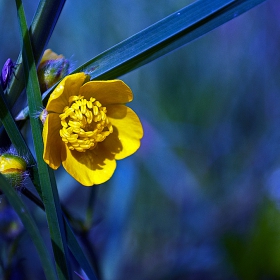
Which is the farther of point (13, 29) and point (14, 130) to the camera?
point (13, 29)

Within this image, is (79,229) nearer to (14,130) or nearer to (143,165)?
(14,130)

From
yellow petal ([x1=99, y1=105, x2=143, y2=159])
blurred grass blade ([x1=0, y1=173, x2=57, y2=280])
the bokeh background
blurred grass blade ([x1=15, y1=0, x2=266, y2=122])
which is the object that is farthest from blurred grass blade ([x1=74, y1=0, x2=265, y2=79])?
the bokeh background

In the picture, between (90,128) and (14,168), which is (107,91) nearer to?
(90,128)

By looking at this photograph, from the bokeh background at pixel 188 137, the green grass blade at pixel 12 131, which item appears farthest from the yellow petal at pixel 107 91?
the bokeh background at pixel 188 137

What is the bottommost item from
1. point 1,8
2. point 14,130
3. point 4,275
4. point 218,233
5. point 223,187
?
point 218,233

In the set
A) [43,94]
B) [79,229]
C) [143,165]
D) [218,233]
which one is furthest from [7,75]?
[218,233]
